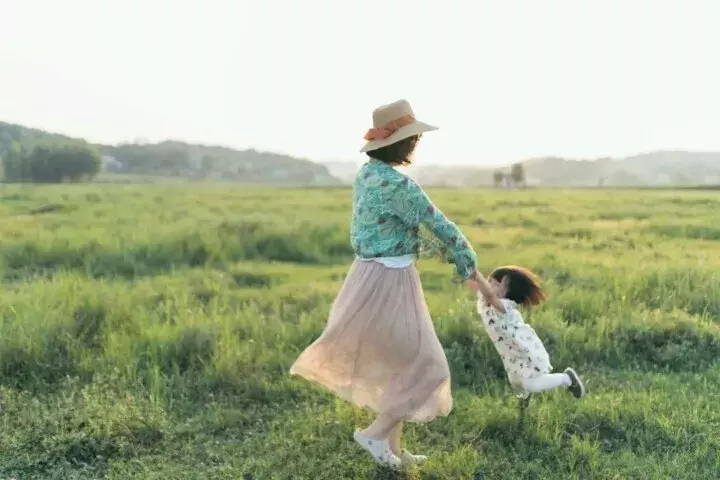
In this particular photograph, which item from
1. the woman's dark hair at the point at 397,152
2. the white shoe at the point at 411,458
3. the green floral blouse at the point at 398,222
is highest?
the woman's dark hair at the point at 397,152

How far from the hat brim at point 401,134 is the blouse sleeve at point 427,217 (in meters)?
0.20

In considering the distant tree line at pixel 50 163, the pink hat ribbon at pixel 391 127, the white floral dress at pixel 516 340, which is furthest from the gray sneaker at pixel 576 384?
the distant tree line at pixel 50 163

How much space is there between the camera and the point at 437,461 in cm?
413

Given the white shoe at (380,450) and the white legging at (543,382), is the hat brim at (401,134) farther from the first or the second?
the white legging at (543,382)

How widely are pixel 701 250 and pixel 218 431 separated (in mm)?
8815

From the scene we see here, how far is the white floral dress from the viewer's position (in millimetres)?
4344

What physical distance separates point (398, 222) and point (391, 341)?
625mm

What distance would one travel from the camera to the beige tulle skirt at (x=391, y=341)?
3834 mm

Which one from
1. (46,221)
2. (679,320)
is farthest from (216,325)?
(46,221)

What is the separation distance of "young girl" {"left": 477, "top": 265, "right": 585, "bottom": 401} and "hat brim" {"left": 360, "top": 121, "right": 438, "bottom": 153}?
113 cm

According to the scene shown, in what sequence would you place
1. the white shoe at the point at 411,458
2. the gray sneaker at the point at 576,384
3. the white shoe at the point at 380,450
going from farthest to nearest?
the gray sneaker at the point at 576,384 → the white shoe at the point at 411,458 → the white shoe at the point at 380,450

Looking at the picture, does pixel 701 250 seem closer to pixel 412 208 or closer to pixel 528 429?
pixel 528 429

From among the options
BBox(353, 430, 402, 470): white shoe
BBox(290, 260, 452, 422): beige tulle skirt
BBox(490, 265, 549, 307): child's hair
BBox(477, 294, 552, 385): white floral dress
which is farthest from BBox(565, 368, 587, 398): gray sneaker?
BBox(353, 430, 402, 470): white shoe

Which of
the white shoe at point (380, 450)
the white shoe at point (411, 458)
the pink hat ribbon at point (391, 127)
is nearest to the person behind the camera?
the pink hat ribbon at point (391, 127)
